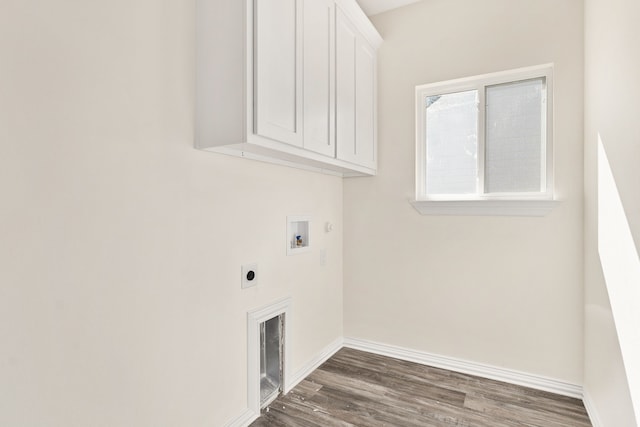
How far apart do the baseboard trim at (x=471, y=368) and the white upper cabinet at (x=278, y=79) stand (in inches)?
61.9

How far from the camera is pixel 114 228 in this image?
122 centimetres

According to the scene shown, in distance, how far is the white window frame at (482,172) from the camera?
222 cm

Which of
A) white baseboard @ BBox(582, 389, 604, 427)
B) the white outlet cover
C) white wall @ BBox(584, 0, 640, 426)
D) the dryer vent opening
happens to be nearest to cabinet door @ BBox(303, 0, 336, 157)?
the white outlet cover

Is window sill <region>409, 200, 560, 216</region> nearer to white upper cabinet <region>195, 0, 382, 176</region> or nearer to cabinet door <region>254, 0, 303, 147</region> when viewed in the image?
white upper cabinet <region>195, 0, 382, 176</region>

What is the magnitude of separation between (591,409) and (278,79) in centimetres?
257

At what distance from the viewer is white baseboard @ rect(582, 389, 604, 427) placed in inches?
70.5

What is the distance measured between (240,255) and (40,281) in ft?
2.91

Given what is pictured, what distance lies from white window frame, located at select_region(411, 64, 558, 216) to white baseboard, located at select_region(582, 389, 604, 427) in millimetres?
1153

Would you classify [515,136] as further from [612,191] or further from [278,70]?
[278,70]

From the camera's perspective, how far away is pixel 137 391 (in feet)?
4.30

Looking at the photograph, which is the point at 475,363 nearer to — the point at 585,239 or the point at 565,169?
the point at 585,239

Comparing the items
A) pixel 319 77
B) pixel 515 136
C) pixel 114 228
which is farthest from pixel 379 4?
pixel 114 228

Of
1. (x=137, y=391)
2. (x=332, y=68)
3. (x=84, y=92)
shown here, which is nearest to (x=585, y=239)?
(x=332, y=68)

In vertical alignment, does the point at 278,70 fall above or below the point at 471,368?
above
